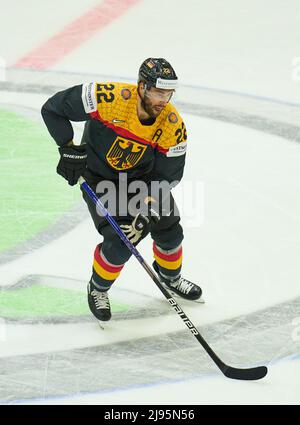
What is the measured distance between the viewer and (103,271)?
401 cm

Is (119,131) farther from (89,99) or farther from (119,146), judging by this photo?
(89,99)

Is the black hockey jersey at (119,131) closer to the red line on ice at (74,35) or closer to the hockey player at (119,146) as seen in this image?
the hockey player at (119,146)

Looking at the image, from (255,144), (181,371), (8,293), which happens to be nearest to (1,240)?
(8,293)

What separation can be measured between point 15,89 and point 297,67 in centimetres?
200

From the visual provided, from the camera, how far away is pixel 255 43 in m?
7.26

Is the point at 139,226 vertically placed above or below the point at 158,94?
below

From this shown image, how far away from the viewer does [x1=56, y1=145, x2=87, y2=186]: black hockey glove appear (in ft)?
12.9

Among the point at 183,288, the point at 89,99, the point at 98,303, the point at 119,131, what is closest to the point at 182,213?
the point at 183,288

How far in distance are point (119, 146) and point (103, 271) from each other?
0.53 metres

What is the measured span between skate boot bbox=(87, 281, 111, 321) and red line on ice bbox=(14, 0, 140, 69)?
313cm

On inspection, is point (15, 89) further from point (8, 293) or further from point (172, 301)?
point (172, 301)

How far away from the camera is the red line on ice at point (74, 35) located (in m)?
6.98

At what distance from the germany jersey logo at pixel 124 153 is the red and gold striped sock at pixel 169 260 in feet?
1.52

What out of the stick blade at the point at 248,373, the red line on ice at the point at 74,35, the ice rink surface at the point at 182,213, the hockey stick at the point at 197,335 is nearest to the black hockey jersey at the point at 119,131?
the hockey stick at the point at 197,335
